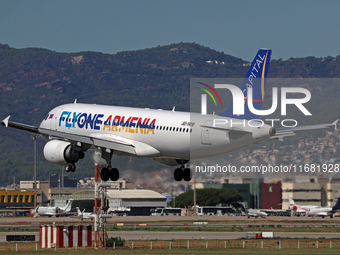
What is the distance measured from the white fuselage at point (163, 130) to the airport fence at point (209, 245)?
3904 centimetres

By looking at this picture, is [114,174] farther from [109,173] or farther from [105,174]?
[105,174]

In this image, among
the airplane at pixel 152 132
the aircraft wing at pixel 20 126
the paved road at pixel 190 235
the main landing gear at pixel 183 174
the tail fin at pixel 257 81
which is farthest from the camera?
the paved road at pixel 190 235

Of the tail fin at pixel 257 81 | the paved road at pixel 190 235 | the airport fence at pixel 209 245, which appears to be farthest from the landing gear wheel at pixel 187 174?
the paved road at pixel 190 235

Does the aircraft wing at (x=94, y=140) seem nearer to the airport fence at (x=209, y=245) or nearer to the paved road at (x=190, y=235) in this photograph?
the airport fence at (x=209, y=245)

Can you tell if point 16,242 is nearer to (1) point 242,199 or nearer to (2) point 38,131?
(2) point 38,131

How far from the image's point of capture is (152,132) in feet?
184

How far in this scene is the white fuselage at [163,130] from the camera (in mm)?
51969

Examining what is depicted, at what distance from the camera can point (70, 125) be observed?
62.9 metres

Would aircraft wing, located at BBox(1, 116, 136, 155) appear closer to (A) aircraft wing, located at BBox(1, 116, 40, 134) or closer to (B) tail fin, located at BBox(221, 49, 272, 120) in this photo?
(A) aircraft wing, located at BBox(1, 116, 40, 134)

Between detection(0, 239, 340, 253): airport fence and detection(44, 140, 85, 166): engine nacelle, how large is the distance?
3832 centimetres

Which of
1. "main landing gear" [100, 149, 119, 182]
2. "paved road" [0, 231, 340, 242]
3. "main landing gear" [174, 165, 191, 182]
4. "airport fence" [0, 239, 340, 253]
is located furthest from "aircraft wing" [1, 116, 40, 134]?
"paved road" [0, 231, 340, 242]

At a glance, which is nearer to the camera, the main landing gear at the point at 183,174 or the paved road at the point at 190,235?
the main landing gear at the point at 183,174

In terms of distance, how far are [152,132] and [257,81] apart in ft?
35.2

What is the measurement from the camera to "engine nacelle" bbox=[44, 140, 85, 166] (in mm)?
59656
